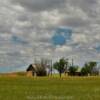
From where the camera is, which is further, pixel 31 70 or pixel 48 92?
pixel 31 70

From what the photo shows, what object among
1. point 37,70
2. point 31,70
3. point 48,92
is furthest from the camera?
point 31,70

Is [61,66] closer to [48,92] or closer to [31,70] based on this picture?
[31,70]

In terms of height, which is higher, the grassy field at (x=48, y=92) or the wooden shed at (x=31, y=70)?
the wooden shed at (x=31, y=70)

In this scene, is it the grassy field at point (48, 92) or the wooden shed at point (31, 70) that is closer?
the grassy field at point (48, 92)

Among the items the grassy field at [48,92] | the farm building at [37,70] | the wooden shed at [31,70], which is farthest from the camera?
the wooden shed at [31,70]

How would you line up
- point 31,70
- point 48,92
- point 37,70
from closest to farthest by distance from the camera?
1. point 48,92
2. point 37,70
3. point 31,70

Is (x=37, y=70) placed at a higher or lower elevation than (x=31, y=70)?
lower

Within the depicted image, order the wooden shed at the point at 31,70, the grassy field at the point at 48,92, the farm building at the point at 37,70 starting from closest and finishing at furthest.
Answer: the grassy field at the point at 48,92, the farm building at the point at 37,70, the wooden shed at the point at 31,70

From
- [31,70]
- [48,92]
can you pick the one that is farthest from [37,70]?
[48,92]

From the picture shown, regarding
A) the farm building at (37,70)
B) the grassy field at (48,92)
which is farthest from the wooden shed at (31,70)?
the grassy field at (48,92)

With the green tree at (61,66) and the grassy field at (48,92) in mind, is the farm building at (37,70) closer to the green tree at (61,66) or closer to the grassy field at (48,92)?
the green tree at (61,66)

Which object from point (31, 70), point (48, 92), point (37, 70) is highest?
point (31, 70)

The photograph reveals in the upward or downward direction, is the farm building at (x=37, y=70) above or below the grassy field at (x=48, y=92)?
above

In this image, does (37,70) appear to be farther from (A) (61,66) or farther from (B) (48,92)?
(B) (48,92)
